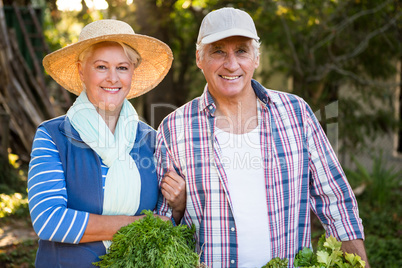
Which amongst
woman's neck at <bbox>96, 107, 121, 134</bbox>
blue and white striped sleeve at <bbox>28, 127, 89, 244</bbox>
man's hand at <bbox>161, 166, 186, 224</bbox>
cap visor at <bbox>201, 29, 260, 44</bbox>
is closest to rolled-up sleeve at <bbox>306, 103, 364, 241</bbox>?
cap visor at <bbox>201, 29, 260, 44</bbox>

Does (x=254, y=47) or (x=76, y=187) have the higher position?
(x=254, y=47)

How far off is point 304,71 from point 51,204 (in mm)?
5059

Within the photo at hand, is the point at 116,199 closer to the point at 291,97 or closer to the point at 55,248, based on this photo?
the point at 55,248

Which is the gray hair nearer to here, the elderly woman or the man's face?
the man's face

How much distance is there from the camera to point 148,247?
1.99 meters

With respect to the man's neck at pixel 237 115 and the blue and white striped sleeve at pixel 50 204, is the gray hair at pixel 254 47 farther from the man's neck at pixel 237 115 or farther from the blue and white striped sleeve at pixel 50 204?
the blue and white striped sleeve at pixel 50 204

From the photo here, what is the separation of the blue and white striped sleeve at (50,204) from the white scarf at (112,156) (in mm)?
177

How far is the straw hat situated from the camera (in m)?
2.32

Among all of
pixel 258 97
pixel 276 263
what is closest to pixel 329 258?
pixel 276 263

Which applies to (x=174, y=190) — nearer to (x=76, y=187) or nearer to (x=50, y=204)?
(x=76, y=187)

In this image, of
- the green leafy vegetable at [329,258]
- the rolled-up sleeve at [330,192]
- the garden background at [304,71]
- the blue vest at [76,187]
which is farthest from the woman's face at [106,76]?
the garden background at [304,71]

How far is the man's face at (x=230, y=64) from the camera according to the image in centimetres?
240

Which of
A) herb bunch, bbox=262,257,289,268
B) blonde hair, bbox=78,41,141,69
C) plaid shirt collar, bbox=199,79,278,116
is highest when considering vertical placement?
blonde hair, bbox=78,41,141,69

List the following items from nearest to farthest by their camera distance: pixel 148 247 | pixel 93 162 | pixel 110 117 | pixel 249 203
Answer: pixel 148 247 < pixel 93 162 < pixel 249 203 < pixel 110 117
